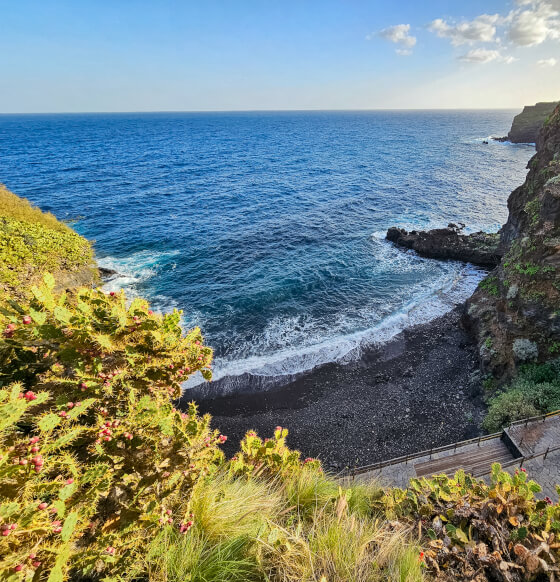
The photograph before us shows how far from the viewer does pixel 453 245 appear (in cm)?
3544

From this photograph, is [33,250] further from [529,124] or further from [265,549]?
[529,124]

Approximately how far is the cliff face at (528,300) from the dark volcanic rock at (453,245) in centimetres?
1139

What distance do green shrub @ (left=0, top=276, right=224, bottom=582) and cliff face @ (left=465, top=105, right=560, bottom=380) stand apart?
61.1 ft

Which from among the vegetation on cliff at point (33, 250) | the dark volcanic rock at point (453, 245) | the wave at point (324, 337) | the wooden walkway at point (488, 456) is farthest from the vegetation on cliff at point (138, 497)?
the dark volcanic rock at point (453, 245)

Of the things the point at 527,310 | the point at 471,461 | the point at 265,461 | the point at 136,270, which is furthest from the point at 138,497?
the point at 136,270

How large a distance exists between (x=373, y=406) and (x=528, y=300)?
34.8 feet

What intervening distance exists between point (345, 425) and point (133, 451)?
15.0m

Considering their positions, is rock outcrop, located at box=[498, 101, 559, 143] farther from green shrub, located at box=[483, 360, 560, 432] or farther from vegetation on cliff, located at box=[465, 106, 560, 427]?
green shrub, located at box=[483, 360, 560, 432]

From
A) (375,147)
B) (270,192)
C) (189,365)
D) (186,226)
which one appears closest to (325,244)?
(186,226)

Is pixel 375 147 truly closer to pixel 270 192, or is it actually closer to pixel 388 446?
pixel 270 192

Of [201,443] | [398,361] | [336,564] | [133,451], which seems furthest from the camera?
[398,361]

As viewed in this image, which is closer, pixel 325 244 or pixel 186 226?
pixel 325 244

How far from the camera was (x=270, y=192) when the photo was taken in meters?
57.8

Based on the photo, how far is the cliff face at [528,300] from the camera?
16.5 m
